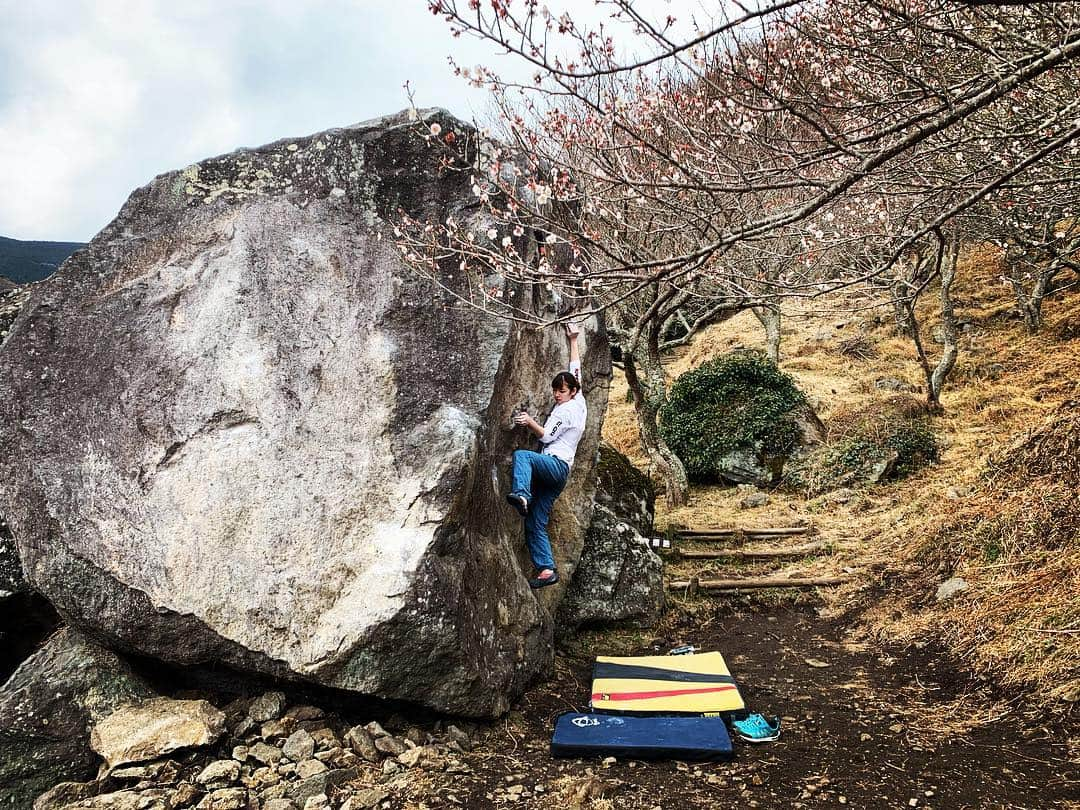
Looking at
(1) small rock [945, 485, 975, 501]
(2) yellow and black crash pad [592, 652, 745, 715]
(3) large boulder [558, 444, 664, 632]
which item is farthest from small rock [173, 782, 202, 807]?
(1) small rock [945, 485, 975, 501]

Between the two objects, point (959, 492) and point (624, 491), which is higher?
point (624, 491)

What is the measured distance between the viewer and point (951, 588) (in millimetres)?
6043

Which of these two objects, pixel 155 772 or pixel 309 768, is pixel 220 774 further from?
pixel 309 768

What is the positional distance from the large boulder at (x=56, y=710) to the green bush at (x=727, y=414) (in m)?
8.75

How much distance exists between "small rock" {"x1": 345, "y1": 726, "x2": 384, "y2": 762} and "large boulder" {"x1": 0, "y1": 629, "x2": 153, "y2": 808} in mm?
1301

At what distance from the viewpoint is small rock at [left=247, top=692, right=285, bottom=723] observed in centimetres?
429

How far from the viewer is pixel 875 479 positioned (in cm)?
1021

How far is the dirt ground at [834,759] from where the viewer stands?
3.68 meters

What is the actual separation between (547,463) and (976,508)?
4.14m

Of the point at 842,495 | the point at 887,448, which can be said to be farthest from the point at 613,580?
the point at 887,448

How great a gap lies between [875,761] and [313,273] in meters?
4.34

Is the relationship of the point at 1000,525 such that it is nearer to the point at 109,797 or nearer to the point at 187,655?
the point at 187,655

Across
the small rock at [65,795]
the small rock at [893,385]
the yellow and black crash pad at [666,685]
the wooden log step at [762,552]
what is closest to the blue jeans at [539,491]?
the yellow and black crash pad at [666,685]

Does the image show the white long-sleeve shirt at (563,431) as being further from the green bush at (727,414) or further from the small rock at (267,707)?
the green bush at (727,414)
